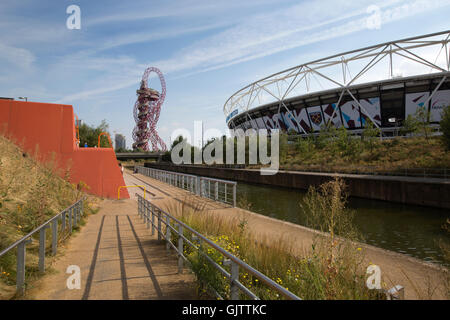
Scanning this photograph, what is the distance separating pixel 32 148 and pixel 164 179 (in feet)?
42.1

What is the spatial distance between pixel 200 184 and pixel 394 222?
31.1 ft

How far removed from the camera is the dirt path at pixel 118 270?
4.01 m

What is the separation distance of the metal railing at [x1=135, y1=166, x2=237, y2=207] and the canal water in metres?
1.44

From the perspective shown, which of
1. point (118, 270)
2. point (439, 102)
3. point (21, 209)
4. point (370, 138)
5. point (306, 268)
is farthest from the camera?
point (439, 102)

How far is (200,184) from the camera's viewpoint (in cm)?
1609

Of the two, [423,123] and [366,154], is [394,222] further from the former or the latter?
[423,123]

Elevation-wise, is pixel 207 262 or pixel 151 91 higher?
pixel 151 91

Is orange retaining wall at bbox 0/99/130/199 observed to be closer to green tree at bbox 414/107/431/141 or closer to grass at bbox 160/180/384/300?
grass at bbox 160/180/384/300

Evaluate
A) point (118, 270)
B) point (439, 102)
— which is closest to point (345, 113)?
point (439, 102)

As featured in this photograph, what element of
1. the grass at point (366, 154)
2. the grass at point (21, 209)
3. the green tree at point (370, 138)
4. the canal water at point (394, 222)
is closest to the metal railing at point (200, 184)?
the canal water at point (394, 222)
